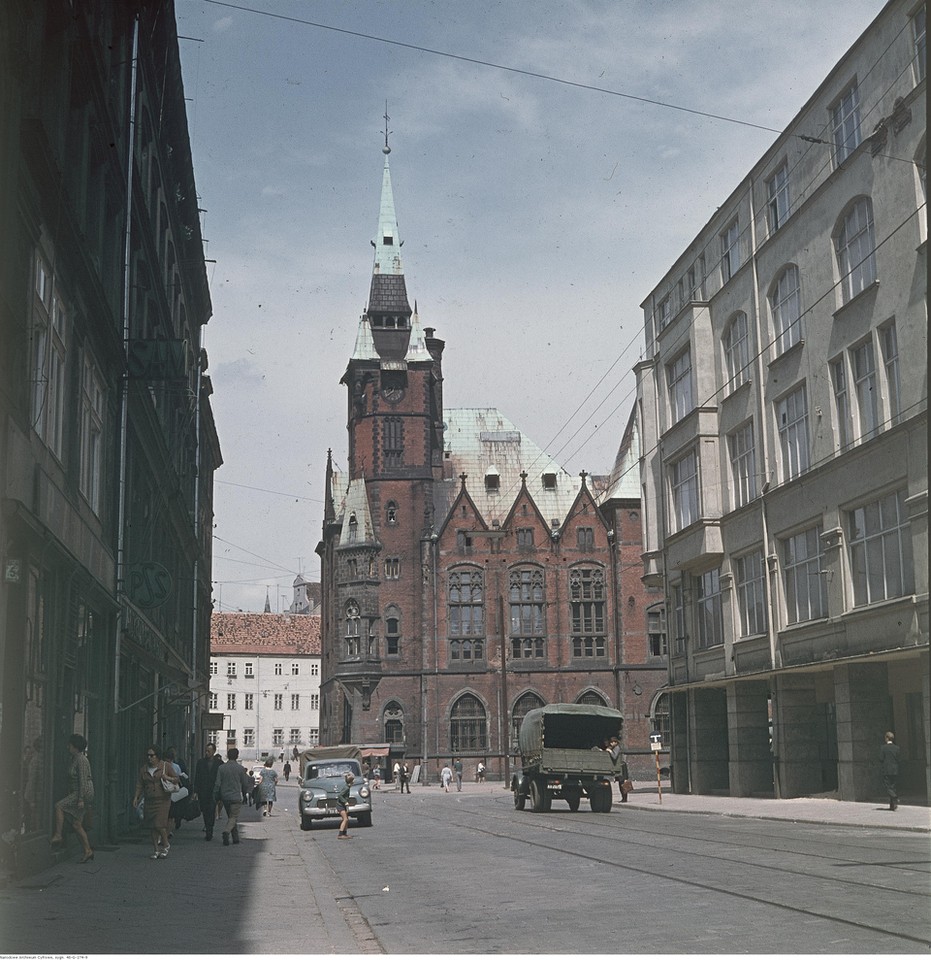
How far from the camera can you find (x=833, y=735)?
141 ft

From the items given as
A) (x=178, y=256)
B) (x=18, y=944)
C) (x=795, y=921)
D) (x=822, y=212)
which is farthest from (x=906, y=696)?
(x=18, y=944)

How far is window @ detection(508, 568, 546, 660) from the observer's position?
8475 cm

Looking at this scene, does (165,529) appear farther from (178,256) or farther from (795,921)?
(795,921)

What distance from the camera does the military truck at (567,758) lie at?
113 ft

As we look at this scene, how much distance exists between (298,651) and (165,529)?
3585 inches

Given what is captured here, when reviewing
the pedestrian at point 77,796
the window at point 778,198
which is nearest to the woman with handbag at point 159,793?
the pedestrian at point 77,796

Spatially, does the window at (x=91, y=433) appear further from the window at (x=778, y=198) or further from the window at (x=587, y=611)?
the window at (x=587, y=611)

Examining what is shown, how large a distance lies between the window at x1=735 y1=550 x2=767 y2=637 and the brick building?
138ft

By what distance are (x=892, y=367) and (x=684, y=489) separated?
46.4ft

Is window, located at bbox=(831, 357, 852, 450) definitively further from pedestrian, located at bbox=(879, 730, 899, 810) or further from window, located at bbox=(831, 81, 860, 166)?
pedestrian, located at bbox=(879, 730, 899, 810)

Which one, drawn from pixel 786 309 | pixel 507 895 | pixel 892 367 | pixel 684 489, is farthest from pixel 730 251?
pixel 507 895

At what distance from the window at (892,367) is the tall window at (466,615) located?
56462mm

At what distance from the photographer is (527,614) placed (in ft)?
280

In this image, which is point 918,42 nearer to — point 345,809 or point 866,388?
point 866,388
